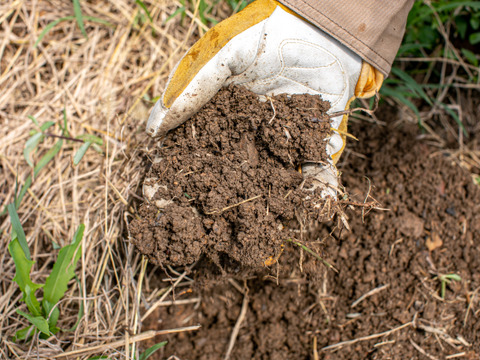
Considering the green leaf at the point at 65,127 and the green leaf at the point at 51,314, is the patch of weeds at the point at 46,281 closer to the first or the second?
the green leaf at the point at 51,314

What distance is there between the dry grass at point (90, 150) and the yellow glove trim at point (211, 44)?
0.34 m

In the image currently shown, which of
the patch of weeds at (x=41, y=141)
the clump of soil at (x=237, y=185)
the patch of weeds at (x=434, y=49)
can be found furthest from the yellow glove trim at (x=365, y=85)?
the patch of weeds at (x=41, y=141)

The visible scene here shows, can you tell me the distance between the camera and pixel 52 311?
169 cm

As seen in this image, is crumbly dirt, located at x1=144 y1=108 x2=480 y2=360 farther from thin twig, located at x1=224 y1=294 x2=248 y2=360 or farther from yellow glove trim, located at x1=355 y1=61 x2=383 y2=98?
yellow glove trim, located at x1=355 y1=61 x2=383 y2=98

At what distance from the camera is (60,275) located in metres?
1.68

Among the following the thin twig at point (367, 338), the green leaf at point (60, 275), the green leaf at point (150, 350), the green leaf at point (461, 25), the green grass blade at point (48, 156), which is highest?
the green grass blade at point (48, 156)

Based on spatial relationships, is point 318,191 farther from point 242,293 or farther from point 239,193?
point 242,293

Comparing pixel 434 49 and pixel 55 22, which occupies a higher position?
pixel 55 22

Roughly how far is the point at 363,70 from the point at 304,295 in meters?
1.22

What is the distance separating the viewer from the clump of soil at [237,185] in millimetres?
1495

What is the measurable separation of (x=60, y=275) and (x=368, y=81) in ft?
5.80

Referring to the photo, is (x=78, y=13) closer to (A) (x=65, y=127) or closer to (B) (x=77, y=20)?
(B) (x=77, y=20)

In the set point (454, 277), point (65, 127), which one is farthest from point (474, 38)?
point (65, 127)

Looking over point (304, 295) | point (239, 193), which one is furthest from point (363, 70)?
point (304, 295)
